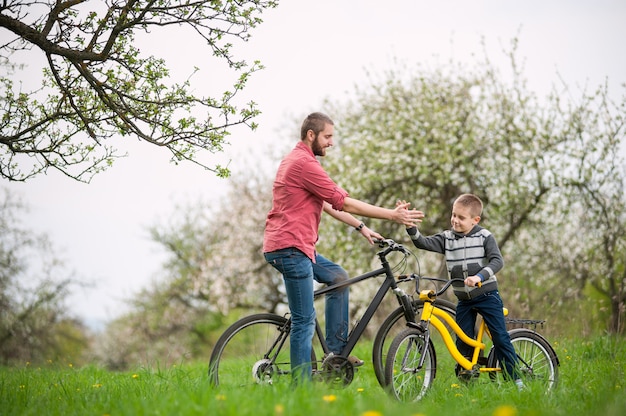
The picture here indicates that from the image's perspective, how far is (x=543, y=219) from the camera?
12016 mm

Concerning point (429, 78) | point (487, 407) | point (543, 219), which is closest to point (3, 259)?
point (429, 78)

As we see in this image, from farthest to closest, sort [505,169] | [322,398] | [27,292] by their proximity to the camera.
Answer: [27,292], [505,169], [322,398]

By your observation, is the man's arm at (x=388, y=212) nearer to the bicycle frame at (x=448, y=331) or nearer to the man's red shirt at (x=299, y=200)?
the man's red shirt at (x=299, y=200)

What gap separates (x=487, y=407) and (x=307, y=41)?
11702 millimetres

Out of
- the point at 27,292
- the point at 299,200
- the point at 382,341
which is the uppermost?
the point at 27,292

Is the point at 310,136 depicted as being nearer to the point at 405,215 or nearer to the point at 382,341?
the point at 405,215

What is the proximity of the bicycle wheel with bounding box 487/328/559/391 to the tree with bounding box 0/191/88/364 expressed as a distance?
18.3 metres

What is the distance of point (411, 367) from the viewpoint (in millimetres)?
4789

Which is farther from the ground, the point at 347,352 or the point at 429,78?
the point at 429,78

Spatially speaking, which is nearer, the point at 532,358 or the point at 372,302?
the point at 372,302

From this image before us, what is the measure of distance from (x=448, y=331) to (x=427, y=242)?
2.31ft

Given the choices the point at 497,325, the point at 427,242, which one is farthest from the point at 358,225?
the point at 497,325

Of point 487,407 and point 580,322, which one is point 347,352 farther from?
point 580,322

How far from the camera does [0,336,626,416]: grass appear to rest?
330 cm
